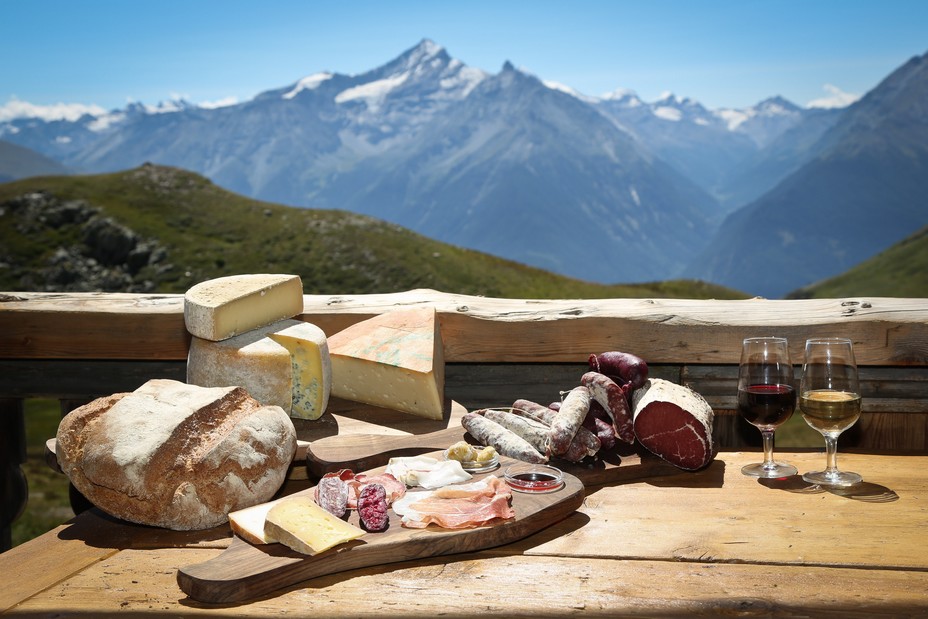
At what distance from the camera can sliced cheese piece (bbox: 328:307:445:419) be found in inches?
109

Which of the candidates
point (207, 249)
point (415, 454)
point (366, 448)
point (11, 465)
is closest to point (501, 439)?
point (415, 454)

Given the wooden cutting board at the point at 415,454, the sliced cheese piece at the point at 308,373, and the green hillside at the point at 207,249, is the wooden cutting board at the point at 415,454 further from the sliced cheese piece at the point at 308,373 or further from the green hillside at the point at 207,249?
the green hillside at the point at 207,249

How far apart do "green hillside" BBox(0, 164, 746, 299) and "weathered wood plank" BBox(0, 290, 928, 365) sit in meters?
41.2

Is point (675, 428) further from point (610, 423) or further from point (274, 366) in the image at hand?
point (274, 366)

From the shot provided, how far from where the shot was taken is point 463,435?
2469 mm

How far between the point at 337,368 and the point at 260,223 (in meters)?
55.8

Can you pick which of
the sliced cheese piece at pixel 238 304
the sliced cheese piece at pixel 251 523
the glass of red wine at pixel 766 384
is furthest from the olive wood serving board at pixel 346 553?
the sliced cheese piece at pixel 238 304

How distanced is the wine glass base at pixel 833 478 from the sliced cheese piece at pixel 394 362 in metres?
1.20

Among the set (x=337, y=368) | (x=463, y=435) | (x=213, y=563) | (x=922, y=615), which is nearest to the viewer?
(x=922, y=615)

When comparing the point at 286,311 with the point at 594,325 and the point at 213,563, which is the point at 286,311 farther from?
the point at 213,563

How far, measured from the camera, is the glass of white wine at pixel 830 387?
6.66 feet

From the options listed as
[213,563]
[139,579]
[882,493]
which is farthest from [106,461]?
[882,493]

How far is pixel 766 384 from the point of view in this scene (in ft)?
7.00

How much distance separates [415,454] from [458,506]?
1.85ft
